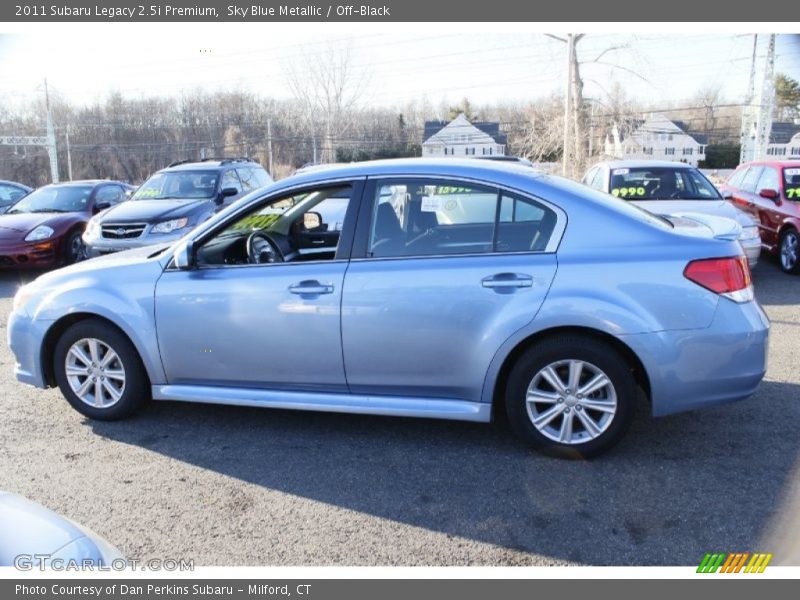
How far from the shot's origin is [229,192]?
10461 millimetres

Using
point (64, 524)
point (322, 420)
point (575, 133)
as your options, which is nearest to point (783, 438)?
point (322, 420)

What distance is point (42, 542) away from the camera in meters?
2.23

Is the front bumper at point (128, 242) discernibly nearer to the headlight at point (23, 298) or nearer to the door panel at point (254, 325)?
the headlight at point (23, 298)

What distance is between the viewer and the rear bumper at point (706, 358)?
3533mm

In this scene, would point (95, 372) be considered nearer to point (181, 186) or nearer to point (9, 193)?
point (181, 186)

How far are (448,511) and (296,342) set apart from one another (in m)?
1.40

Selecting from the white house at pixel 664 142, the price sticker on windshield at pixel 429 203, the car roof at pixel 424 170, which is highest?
the white house at pixel 664 142

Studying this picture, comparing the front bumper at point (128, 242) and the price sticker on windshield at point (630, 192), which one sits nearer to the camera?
the price sticker on windshield at point (630, 192)

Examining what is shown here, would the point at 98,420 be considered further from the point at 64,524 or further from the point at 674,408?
the point at 674,408

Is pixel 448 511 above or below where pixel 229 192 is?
below

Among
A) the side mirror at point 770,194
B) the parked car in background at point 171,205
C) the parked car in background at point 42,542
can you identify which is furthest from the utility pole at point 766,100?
the parked car in background at point 42,542

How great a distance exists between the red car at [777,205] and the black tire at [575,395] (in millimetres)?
7196

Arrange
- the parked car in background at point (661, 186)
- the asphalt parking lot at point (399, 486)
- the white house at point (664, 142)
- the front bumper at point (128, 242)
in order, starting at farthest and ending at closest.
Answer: the white house at point (664, 142) → the front bumper at point (128, 242) → the parked car in background at point (661, 186) → the asphalt parking lot at point (399, 486)

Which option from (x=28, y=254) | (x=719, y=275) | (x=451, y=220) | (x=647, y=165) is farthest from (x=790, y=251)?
(x=28, y=254)
